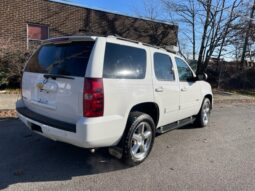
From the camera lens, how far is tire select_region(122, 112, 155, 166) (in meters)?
4.14

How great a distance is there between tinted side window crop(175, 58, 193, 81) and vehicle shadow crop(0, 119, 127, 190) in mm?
2338

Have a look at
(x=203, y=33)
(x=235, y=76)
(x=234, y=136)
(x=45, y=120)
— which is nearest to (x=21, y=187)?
(x=45, y=120)

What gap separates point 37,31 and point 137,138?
10.7 metres

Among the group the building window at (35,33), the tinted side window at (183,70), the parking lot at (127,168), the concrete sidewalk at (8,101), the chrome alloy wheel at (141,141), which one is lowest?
the parking lot at (127,168)

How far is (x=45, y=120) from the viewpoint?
397cm

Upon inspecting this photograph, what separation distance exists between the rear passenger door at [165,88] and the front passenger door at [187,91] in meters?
0.28

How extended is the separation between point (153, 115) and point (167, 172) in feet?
3.54

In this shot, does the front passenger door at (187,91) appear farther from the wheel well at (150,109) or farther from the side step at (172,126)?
the wheel well at (150,109)

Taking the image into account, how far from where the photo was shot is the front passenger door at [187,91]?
576 cm

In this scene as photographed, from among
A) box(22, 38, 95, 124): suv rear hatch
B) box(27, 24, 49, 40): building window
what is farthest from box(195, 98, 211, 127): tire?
box(27, 24, 49, 40): building window

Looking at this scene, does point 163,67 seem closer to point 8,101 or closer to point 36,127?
point 36,127

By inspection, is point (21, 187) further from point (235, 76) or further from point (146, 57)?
point (235, 76)

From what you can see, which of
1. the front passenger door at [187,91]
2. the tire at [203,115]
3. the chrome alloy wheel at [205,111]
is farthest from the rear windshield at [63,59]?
the chrome alloy wheel at [205,111]

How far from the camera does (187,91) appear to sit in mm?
5914
